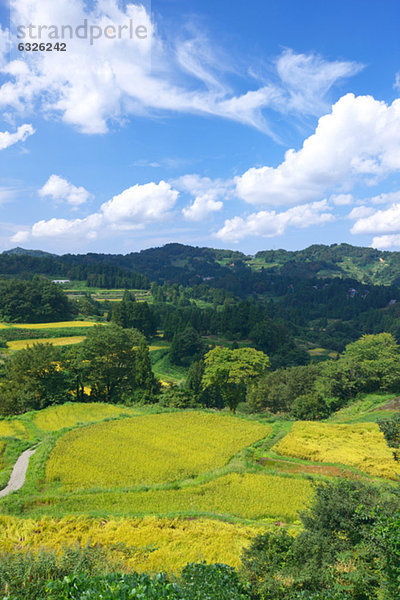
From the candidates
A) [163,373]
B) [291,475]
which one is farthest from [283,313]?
[291,475]

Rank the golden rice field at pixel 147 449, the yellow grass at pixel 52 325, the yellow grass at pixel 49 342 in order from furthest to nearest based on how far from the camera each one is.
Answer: the yellow grass at pixel 52 325 → the yellow grass at pixel 49 342 → the golden rice field at pixel 147 449

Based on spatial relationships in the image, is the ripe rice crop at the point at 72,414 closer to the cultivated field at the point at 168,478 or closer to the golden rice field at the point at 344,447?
the cultivated field at the point at 168,478

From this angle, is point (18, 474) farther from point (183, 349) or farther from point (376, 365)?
point (183, 349)

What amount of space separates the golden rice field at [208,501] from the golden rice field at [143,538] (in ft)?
4.74

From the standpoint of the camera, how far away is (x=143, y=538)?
1366 cm

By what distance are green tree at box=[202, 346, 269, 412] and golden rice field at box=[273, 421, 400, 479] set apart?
10.3m

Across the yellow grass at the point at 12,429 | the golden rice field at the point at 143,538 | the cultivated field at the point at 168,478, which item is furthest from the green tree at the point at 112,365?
the golden rice field at the point at 143,538

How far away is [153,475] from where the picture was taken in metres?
21.0

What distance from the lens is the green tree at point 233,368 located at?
39.8 metres

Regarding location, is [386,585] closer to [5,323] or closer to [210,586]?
[210,586]

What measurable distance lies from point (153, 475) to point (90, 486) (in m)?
3.80

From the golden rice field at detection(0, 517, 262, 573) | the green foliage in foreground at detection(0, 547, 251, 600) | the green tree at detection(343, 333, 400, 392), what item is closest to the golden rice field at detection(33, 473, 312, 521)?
the golden rice field at detection(0, 517, 262, 573)

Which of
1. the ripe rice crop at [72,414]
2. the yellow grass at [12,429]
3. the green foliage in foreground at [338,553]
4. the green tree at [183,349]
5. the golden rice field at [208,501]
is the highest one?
the green foliage in foreground at [338,553]

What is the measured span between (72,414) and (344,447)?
88.9ft
